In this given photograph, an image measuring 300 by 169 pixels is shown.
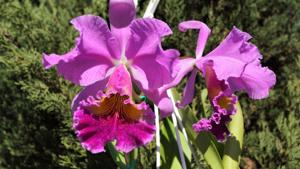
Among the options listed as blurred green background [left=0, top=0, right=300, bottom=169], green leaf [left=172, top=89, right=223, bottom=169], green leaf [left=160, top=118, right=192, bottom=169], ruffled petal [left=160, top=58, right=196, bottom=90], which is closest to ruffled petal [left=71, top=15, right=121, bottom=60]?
ruffled petal [left=160, top=58, right=196, bottom=90]

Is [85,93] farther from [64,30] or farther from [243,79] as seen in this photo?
[64,30]

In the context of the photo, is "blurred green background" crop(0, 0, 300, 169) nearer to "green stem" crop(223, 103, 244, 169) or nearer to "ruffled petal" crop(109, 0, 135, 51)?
"green stem" crop(223, 103, 244, 169)

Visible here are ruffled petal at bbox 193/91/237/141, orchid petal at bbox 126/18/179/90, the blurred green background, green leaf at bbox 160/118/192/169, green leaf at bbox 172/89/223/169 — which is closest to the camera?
orchid petal at bbox 126/18/179/90

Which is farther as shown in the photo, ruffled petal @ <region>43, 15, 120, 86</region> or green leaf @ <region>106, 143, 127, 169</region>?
green leaf @ <region>106, 143, 127, 169</region>

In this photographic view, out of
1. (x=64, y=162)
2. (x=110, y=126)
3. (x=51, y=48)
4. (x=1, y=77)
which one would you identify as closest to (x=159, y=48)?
(x=110, y=126)

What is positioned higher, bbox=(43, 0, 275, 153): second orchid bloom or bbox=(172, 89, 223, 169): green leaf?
bbox=(43, 0, 275, 153): second orchid bloom

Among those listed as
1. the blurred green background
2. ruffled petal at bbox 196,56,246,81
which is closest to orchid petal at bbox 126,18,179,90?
ruffled petal at bbox 196,56,246,81

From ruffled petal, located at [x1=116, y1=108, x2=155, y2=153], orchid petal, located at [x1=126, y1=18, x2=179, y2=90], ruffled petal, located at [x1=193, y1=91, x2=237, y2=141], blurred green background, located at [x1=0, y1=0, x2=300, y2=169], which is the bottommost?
blurred green background, located at [x1=0, y1=0, x2=300, y2=169]

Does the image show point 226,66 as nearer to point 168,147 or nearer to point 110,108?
point 110,108

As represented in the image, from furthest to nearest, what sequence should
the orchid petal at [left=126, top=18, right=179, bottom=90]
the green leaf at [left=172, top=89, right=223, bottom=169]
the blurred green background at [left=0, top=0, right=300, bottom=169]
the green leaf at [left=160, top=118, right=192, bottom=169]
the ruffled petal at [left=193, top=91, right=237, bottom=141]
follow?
the blurred green background at [left=0, top=0, right=300, bottom=169]
the green leaf at [left=160, top=118, right=192, bottom=169]
the green leaf at [left=172, top=89, right=223, bottom=169]
the ruffled petal at [left=193, top=91, right=237, bottom=141]
the orchid petal at [left=126, top=18, right=179, bottom=90]
